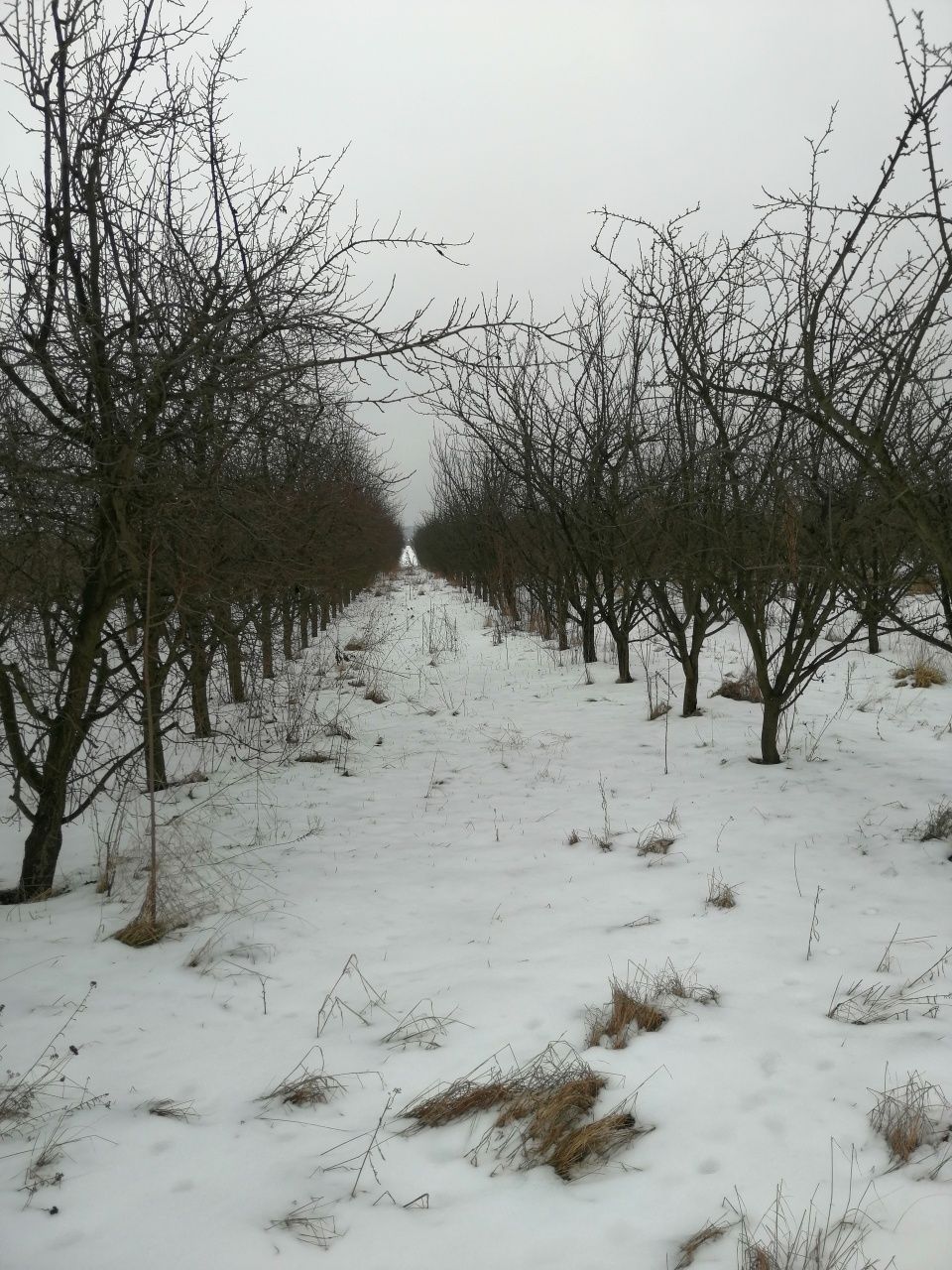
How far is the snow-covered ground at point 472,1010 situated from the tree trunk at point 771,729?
0.53ft

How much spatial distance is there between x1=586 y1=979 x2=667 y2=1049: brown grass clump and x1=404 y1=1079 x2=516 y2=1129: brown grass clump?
350 millimetres

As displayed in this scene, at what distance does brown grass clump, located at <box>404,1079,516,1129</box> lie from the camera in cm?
A: 206

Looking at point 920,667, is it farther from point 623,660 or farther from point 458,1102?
point 458,1102

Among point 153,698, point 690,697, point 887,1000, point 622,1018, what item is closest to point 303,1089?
point 622,1018

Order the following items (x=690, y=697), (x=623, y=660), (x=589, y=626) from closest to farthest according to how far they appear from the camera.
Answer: (x=690, y=697) < (x=623, y=660) < (x=589, y=626)

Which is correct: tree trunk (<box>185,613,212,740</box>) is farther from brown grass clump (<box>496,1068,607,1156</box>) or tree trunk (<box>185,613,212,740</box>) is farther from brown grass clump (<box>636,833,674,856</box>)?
brown grass clump (<box>496,1068,607,1156</box>)

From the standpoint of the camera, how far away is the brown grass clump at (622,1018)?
A: 2.34m

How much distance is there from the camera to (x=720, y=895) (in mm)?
3254

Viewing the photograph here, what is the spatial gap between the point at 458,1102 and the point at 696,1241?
672 mm

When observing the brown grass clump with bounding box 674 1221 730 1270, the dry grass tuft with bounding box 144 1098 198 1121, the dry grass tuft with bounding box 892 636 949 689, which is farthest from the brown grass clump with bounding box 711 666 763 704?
the dry grass tuft with bounding box 144 1098 198 1121

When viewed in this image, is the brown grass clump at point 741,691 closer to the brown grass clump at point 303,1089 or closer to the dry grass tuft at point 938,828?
the dry grass tuft at point 938,828

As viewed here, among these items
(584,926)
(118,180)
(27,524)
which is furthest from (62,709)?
(118,180)

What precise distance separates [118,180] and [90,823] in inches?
140

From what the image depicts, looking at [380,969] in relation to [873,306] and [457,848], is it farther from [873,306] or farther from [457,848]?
[873,306]
